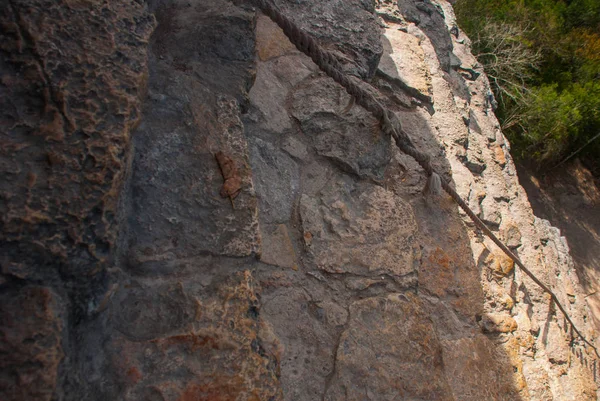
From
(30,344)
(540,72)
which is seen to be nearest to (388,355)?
(30,344)

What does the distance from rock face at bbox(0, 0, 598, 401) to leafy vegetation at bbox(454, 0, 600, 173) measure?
347cm

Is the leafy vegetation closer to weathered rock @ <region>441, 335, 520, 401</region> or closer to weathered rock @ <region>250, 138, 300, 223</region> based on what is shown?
weathered rock @ <region>441, 335, 520, 401</region>

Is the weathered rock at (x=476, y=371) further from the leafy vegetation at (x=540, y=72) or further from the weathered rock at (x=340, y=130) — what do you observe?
the leafy vegetation at (x=540, y=72)

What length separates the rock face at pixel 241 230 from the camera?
0.70m

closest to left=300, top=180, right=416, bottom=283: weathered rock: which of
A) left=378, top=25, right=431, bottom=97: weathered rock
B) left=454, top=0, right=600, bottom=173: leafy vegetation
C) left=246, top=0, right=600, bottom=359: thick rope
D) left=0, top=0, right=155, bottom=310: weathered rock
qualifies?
left=246, top=0, right=600, bottom=359: thick rope

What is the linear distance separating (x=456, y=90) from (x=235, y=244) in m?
1.88

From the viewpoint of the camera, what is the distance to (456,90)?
2.40m

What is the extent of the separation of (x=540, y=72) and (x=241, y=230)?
5998 mm

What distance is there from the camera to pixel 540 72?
577cm

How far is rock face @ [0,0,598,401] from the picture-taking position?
699mm

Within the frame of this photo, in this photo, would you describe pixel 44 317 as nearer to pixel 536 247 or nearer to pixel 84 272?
pixel 84 272

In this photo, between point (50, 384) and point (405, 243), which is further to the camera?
point (405, 243)

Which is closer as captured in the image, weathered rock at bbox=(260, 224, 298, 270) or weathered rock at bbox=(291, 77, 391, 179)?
weathered rock at bbox=(260, 224, 298, 270)

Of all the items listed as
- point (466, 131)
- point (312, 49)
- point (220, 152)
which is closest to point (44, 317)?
point (220, 152)
